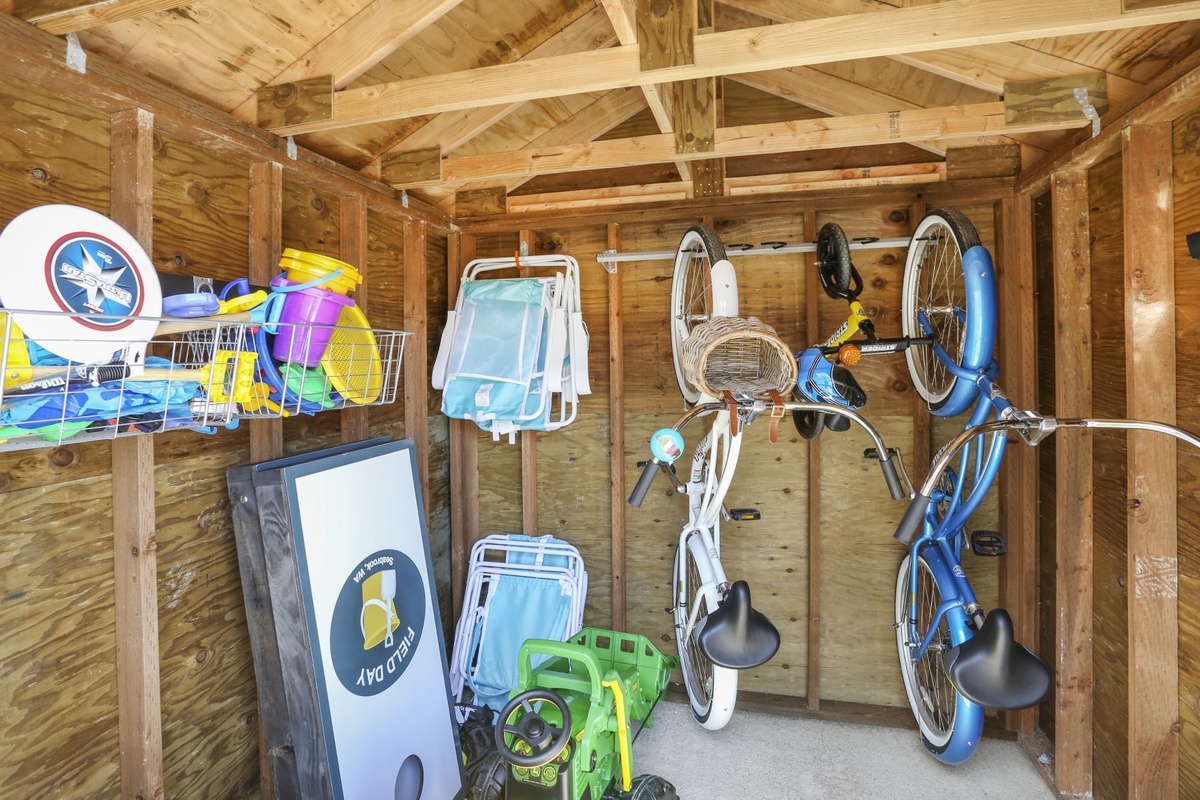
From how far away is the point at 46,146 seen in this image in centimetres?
130

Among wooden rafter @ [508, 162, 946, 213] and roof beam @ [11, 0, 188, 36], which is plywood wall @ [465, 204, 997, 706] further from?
roof beam @ [11, 0, 188, 36]

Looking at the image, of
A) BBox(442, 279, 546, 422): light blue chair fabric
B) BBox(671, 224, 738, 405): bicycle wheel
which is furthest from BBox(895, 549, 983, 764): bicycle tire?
BBox(442, 279, 546, 422): light blue chair fabric

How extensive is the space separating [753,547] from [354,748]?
1.77 m

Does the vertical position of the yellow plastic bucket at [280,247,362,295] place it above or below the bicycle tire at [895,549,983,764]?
above

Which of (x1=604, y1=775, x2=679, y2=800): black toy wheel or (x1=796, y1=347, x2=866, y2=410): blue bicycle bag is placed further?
(x1=796, y1=347, x2=866, y2=410): blue bicycle bag

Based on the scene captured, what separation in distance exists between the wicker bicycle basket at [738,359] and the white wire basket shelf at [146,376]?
1.08m

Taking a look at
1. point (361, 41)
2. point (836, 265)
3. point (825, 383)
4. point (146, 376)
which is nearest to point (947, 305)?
point (836, 265)

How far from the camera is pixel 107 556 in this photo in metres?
1.44

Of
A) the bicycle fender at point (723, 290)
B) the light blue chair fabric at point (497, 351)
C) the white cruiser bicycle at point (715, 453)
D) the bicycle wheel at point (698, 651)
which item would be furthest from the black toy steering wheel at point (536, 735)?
the bicycle fender at point (723, 290)

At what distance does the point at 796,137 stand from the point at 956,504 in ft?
4.53

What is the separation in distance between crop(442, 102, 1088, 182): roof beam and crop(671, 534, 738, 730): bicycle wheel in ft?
4.77

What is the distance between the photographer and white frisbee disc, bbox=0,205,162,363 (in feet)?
3.30

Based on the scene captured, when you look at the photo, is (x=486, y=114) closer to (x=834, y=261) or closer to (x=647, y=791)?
(x=834, y=261)

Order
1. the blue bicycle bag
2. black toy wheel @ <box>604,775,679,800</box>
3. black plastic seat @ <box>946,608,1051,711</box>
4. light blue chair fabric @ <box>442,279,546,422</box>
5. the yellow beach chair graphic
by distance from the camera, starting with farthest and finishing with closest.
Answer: light blue chair fabric @ <box>442,279,546,422</box>
the blue bicycle bag
black toy wheel @ <box>604,775,679,800</box>
the yellow beach chair graphic
black plastic seat @ <box>946,608,1051,711</box>
